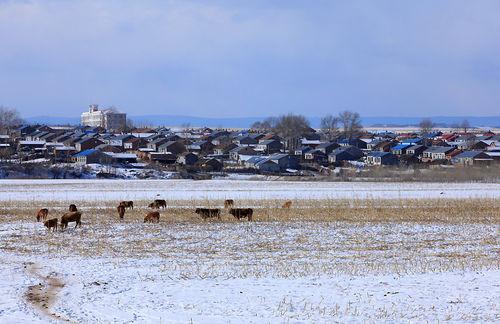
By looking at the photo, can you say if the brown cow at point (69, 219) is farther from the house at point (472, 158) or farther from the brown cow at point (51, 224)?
the house at point (472, 158)

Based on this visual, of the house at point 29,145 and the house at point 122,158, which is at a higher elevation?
the house at point 29,145

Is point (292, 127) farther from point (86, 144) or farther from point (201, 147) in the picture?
point (86, 144)

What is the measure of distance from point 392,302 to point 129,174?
2970 inches

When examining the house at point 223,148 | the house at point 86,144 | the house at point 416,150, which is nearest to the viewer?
the house at point 86,144

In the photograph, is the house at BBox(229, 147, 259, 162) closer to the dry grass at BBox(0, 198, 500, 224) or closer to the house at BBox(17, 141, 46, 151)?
the house at BBox(17, 141, 46, 151)

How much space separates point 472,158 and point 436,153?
14.3 meters

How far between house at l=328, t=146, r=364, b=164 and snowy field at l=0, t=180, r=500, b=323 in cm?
8968

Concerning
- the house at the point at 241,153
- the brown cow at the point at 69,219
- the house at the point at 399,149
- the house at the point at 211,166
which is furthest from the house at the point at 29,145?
the brown cow at the point at 69,219

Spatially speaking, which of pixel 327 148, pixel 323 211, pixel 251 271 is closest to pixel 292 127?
pixel 327 148

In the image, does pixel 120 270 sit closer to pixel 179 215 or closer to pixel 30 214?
pixel 179 215

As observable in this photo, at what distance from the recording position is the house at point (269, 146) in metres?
136

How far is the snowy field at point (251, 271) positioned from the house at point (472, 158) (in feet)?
276

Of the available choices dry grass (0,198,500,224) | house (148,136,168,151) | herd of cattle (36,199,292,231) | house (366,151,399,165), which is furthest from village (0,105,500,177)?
herd of cattle (36,199,292,231)

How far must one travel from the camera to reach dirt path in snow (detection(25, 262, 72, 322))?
43.8 ft
